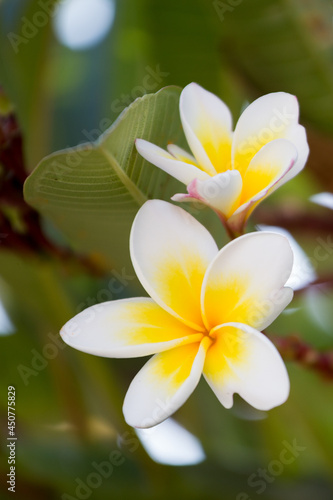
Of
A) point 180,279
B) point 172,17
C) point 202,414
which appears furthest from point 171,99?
point 202,414

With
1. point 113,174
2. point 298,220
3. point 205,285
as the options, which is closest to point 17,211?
point 113,174

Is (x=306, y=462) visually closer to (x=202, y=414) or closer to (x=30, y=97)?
(x=202, y=414)

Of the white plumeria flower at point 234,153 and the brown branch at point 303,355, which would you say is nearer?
the white plumeria flower at point 234,153

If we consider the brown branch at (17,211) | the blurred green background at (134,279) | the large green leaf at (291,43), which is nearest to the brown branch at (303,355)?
the blurred green background at (134,279)

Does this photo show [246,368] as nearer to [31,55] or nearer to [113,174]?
[113,174]

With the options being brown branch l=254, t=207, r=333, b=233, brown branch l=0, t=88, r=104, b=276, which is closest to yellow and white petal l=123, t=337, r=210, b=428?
brown branch l=0, t=88, r=104, b=276

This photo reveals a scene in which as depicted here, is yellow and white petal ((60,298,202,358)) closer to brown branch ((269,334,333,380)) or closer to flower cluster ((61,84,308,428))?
flower cluster ((61,84,308,428))

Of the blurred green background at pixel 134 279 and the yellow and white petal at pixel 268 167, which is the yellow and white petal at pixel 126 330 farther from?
the blurred green background at pixel 134 279
